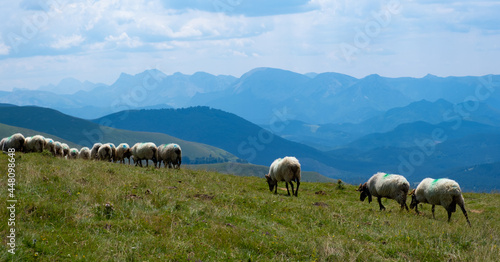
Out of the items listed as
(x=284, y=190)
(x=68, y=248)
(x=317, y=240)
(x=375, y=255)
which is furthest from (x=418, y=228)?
(x=284, y=190)

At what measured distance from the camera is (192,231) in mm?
11242

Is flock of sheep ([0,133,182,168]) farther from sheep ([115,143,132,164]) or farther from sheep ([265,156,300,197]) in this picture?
sheep ([265,156,300,197])

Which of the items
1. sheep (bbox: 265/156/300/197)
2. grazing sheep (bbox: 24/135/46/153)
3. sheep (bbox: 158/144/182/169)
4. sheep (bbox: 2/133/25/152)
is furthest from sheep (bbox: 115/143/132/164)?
sheep (bbox: 265/156/300/197)

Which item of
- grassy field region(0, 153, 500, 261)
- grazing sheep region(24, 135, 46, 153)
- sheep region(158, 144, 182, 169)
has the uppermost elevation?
grazing sheep region(24, 135, 46, 153)

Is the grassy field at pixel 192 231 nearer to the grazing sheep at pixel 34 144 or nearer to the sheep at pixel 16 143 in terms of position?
the grazing sheep at pixel 34 144

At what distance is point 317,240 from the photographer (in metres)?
11.5

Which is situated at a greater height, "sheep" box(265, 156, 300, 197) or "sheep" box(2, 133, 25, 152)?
"sheep" box(2, 133, 25, 152)

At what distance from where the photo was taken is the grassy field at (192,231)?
9578mm

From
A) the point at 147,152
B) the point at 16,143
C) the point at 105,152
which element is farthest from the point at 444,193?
the point at 16,143

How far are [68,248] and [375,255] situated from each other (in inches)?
332

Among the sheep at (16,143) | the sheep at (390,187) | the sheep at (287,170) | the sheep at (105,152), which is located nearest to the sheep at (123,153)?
the sheep at (105,152)

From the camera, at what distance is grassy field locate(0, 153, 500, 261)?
31.4ft

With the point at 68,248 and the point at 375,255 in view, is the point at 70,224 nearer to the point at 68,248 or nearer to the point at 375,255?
the point at 68,248

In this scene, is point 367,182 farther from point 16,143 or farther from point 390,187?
point 16,143
